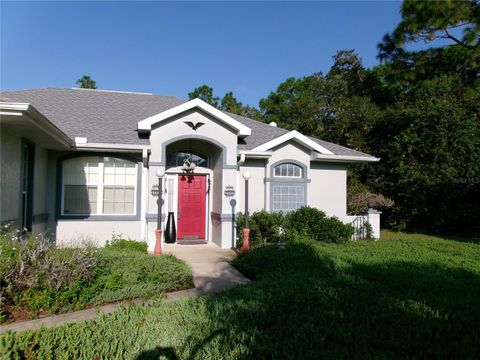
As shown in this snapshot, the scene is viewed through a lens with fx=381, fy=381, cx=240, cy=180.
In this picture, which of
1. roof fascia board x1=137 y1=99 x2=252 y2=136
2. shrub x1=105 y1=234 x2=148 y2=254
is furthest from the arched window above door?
shrub x1=105 y1=234 x2=148 y2=254

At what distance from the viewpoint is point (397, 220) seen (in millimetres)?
17922

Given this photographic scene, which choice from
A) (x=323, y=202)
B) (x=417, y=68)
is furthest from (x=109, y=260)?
(x=417, y=68)

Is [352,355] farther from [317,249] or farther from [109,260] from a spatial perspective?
[317,249]

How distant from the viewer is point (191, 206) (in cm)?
1326

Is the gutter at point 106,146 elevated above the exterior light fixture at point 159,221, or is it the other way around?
the gutter at point 106,146

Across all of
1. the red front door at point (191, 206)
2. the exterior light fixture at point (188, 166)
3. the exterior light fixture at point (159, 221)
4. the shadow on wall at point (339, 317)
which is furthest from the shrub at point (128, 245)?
the shadow on wall at point (339, 317)

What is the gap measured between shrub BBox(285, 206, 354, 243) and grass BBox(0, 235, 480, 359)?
4312 millimetres

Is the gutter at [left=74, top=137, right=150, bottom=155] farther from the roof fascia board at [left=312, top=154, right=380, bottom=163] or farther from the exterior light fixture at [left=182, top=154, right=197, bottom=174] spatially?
the roof fascia board at [left=312, top=154, right=380, bottom=163]

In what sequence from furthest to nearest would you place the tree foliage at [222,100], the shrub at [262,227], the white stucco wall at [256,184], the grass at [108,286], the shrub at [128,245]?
the tree foliage at [222,100]
the white stucco wall at [256,184]
the shrub at [262,227]
the shrub at [128,245]
the grass at [108,286]

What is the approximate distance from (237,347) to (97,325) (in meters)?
1.77

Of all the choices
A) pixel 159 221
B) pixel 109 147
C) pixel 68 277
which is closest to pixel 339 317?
pixel 68 277

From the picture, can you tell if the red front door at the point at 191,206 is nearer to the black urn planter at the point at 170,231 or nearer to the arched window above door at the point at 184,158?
the arched window above door at the point at 184,158

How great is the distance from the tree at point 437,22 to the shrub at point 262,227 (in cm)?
1079

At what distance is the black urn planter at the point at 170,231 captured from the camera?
1221 cm
